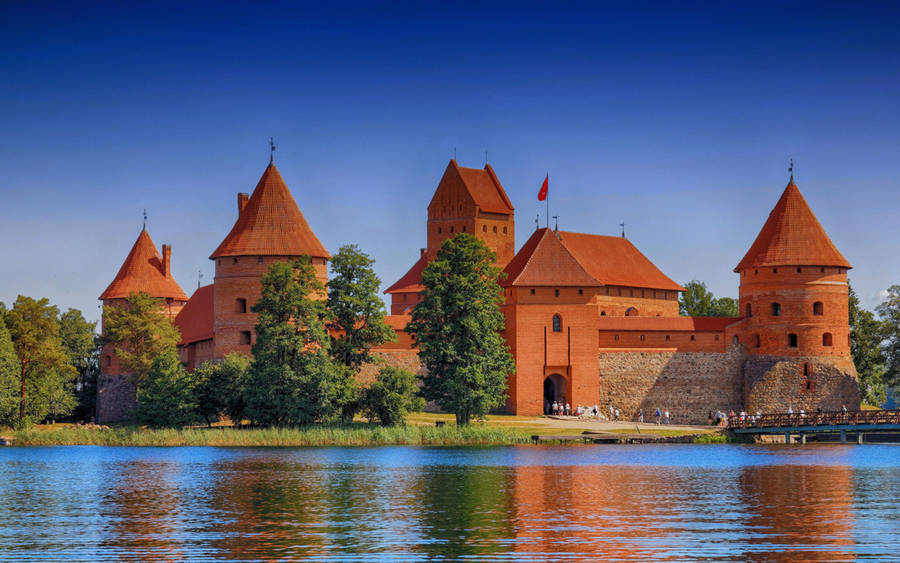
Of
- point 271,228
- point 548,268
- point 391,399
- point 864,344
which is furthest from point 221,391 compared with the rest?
point 864,344

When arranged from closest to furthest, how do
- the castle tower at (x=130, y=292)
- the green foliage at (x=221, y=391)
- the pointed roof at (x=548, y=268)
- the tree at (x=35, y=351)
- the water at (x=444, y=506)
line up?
the water at (x=444, y=506) → the green foliage at (x=221, y=391) → the tree at (x=35, y=351) → the pointed roof at (x=548, y=268) → the castle tower at (x=130, y=292)

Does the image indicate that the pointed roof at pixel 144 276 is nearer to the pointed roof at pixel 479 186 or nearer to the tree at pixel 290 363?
the pointed roof at pixel 479 186

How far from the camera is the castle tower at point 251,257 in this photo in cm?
5191

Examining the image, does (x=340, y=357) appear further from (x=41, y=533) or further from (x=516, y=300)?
(x=41, y=533)

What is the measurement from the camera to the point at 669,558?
1756cm

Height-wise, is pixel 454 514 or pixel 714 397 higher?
pixel 714 397

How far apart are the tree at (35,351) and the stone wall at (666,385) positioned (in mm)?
22818

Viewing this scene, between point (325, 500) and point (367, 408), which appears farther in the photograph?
point (367, 408)

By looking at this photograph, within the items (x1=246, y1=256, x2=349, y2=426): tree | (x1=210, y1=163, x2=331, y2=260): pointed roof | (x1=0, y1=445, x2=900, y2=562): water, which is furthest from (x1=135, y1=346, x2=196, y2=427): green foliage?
(x1=210, y1=163, x2=331, y2=260): pointed roof

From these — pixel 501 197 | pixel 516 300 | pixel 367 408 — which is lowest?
pixel 367 408

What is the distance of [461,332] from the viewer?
45.3 meters

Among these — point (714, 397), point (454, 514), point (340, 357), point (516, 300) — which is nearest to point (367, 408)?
point (340, 357)

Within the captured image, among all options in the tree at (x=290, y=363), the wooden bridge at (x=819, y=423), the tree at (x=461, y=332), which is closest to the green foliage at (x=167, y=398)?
the tree at (x=290, y=363)

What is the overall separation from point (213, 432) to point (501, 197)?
2726cm
